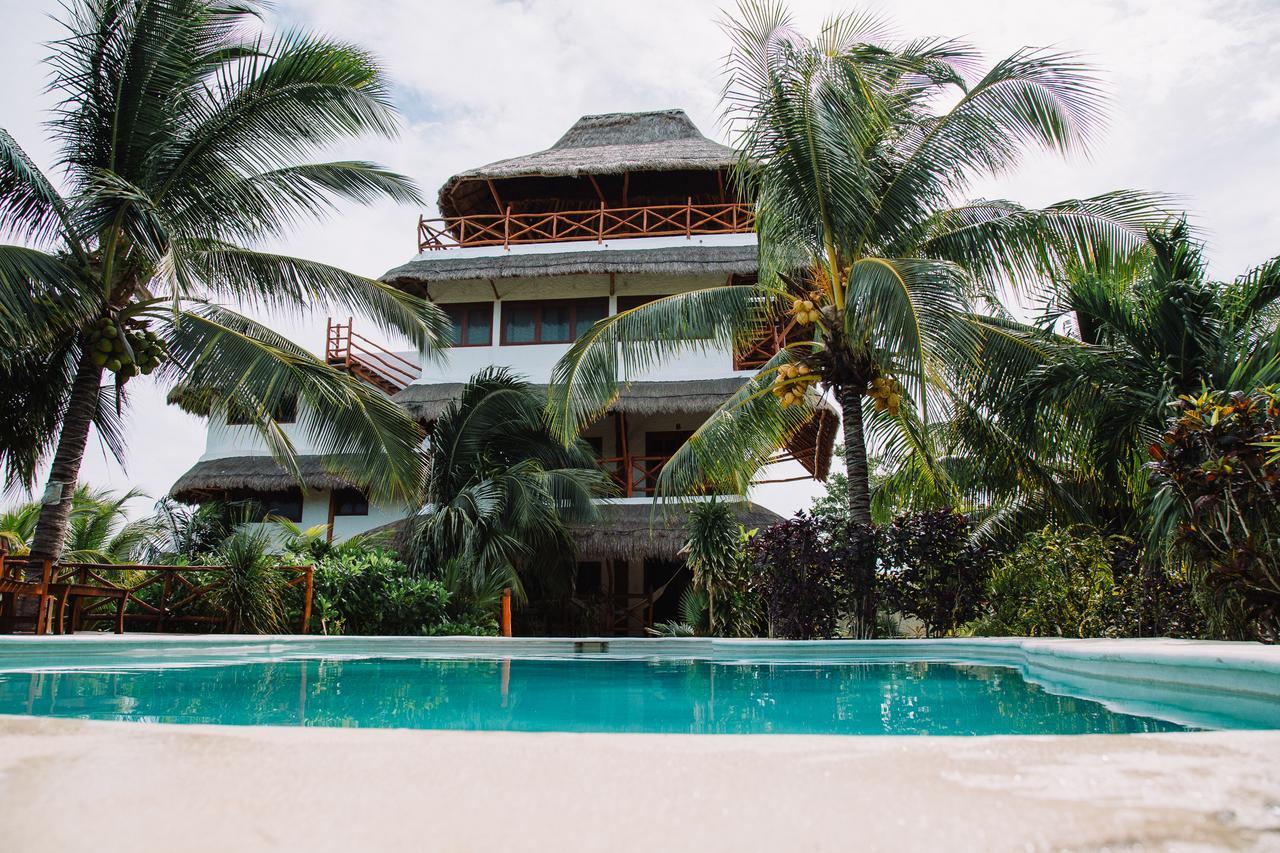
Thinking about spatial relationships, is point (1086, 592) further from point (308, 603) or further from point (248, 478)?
point (248, 478)

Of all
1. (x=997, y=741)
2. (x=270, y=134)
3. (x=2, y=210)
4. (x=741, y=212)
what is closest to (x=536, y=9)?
(x=270, y=134)

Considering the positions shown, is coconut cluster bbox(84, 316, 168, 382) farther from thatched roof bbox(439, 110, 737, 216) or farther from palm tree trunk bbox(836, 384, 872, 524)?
thatched roof bbox(439, 110, 737, 216)

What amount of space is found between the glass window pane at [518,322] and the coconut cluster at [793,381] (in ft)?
29.4

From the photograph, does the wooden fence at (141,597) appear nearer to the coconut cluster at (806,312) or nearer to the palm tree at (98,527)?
the coconut cluster at (806,312)

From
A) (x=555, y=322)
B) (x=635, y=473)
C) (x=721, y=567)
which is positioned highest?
(x=555, y=322)

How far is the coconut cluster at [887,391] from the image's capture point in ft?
25.0

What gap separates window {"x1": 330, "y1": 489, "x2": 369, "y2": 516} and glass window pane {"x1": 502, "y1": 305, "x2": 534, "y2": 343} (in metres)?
3.92

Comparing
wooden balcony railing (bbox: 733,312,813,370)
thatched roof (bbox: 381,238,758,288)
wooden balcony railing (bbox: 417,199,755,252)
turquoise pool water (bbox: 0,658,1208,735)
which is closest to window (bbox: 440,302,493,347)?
thatched roof (bbox: 381,238,758,288)

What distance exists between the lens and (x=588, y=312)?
16172mm

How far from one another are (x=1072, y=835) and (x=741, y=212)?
16119 millimetres

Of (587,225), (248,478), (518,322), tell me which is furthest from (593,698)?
(587,225)

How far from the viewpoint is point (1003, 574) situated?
286 inches

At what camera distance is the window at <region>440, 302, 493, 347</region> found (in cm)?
1630

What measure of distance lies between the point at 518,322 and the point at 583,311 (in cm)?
124
